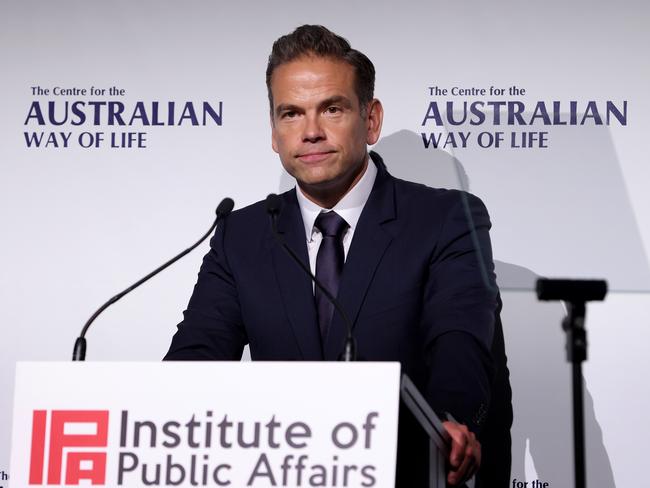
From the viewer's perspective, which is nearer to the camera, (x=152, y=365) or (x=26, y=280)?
(x=152, y=365)

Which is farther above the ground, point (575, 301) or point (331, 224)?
point (331, 224)

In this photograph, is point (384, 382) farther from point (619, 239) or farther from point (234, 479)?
point (619, 239)

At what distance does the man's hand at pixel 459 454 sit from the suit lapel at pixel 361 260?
0.62m

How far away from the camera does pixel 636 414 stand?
307 centimetres

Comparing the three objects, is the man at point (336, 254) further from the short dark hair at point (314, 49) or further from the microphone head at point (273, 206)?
the microphone head at point (273, 206)

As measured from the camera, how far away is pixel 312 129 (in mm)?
2551

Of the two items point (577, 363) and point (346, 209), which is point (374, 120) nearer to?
point (346, 209)

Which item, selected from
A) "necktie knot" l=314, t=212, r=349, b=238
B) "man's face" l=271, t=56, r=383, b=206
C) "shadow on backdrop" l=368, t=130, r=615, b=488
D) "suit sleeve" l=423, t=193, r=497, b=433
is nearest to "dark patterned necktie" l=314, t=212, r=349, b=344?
"necktie knot" l=314, t=212, r=349, b=238

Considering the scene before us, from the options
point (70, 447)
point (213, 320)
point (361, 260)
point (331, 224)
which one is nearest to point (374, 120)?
point (331, 224)

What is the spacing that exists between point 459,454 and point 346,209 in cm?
104

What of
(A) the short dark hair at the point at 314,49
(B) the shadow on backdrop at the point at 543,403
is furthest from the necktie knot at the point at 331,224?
(B) the shadow on backdrop at the point at 543,403

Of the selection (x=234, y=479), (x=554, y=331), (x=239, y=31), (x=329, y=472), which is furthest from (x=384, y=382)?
(x=239, y=31)

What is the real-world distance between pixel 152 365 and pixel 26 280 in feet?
6.78

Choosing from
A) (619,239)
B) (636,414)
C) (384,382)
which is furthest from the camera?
(636,414)
